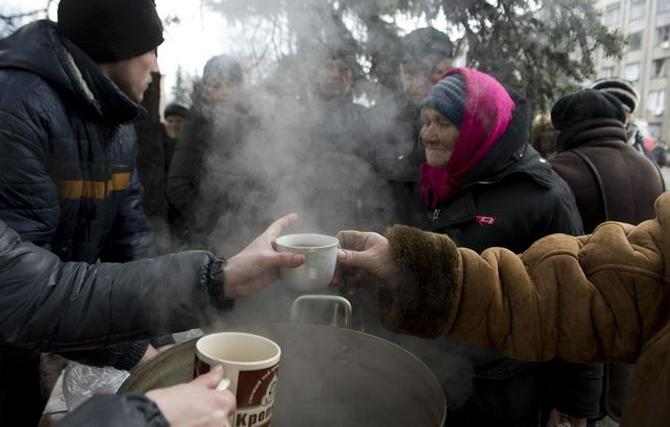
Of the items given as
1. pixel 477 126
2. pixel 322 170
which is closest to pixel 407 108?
pixel 322 170

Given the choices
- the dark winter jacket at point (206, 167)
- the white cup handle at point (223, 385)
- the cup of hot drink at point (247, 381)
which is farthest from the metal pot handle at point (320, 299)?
the dark winter jacket at point (206, 167)

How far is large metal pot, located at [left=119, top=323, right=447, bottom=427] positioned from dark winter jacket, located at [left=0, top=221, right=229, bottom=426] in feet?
0.58

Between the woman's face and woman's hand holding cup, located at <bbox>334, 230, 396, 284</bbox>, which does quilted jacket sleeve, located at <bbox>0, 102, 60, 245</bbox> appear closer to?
woman's hand holding cup, located at <bbox>334, 230, 396, 284</bbox>

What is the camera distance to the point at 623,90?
4234 millimetres

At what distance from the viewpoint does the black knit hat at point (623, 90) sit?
4204mm

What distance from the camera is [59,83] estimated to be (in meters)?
1.70

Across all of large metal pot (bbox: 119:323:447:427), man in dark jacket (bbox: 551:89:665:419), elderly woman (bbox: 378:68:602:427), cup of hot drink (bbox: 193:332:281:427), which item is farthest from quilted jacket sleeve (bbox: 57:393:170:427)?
man in dark jacket (bbox: 551:89:665:419)

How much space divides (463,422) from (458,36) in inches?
114

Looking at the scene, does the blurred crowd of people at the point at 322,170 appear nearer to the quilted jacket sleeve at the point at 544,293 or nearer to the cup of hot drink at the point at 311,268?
the cup of hot drink at the point at 311,268

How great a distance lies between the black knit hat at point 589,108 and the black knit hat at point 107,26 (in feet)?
8.56

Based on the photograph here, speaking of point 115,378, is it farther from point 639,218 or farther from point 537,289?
point 639,218

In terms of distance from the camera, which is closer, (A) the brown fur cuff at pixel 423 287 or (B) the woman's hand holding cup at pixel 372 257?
(A) the brown fur cuff at pixel 423 287

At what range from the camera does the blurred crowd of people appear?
169cm

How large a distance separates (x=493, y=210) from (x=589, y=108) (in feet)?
4.87
